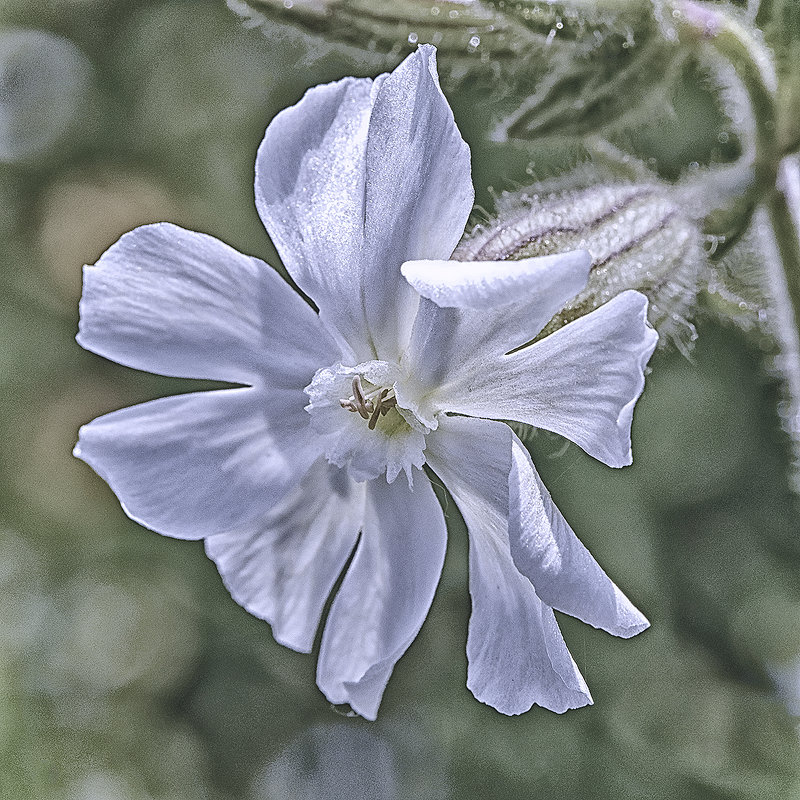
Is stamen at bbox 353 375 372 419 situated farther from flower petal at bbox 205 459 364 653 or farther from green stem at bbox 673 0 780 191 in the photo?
green stem at bbox 673 0 780 191

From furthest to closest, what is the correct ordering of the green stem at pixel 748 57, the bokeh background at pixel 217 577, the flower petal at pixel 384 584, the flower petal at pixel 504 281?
the bokeh background at pixel 217 577 → the green stem at pixel 748 57 → the flower petal at pixel 384 584 → the flower petal at pixel 504 281

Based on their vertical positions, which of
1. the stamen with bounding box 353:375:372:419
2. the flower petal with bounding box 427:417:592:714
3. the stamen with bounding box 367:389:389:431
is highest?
the stamen with bounding box 353:375:372:419

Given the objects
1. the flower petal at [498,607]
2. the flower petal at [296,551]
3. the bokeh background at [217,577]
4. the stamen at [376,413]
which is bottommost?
the bokeh background at [217,577]

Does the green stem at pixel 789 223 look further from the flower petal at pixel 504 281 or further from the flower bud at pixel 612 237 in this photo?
the flower petal at pixel 504 281

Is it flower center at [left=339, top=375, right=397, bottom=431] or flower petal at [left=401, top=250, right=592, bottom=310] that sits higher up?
flower petal at [left=401, top=250, right=592, bottom=310]

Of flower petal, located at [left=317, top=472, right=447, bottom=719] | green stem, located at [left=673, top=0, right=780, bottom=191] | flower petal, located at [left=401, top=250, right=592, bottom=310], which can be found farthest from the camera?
green stem, located at [left=673, top=0, right=780, bottom=191]

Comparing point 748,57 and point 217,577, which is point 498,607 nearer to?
point 748,57

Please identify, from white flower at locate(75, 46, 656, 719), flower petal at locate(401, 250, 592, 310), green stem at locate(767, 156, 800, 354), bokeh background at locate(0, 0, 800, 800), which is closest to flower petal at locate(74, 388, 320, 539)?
white flower at locate(75, 46, 656, 719)

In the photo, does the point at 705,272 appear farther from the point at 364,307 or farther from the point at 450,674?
the point at 450,674

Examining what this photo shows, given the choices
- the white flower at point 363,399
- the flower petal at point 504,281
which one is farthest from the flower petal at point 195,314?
the flower petal at point 504,281
